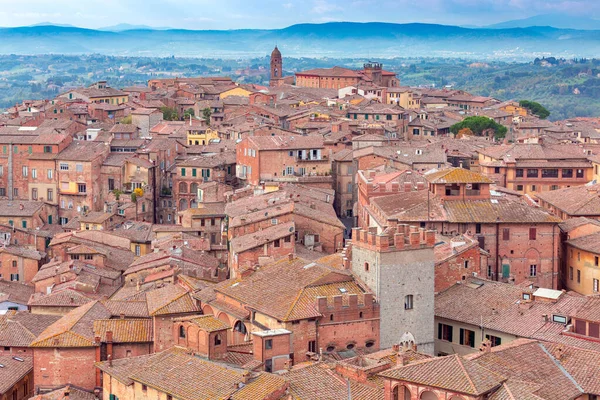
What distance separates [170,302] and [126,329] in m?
2.35

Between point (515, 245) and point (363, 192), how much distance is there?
1446cm

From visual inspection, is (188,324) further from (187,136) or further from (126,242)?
(187,136)

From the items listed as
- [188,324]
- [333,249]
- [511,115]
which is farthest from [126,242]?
[511,115]

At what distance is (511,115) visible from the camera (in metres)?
149

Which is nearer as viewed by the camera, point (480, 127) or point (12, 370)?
point (12, 370)

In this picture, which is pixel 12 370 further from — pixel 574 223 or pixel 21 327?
pixel 574 223

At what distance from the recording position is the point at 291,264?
55.4 meters

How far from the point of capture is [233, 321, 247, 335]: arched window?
51.9 meters

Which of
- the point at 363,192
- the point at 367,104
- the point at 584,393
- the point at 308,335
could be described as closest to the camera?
the point at 584,393

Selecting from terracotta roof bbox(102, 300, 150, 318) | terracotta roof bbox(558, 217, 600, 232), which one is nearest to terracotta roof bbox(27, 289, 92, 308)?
terracotta roof bbox(102, 300, 150, 318)

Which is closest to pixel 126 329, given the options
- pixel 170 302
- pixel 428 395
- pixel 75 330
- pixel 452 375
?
pixel 75 330

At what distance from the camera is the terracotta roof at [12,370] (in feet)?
174

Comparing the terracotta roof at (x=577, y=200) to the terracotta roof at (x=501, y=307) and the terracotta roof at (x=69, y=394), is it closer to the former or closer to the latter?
the terracotta roof at (x=501, y=307)

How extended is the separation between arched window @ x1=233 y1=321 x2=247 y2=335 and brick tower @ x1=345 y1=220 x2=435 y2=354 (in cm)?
544
